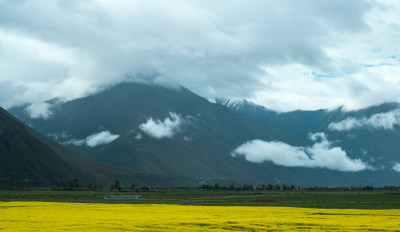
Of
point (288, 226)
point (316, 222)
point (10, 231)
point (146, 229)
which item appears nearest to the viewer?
point (10, 231)

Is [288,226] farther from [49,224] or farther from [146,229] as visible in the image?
[49,224]

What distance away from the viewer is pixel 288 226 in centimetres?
6006

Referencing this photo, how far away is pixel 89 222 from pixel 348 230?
31.1 m

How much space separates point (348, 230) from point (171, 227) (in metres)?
20.5

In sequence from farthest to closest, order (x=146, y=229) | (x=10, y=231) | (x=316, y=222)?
(x=316, y=222)
(x=146, y=229)
(x=10, y=231)

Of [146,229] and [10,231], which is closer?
[10,231]

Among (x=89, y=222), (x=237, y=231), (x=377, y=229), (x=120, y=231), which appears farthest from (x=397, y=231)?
(x=89, y=222)

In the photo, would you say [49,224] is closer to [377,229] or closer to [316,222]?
[316,222]

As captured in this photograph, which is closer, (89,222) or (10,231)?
(10,231)

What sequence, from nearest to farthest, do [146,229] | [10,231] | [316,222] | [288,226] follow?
1. [10,231]
2. [146,229]
3. [288,226]
4. [316,222]

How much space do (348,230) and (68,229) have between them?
Answer: 31538 millimetres

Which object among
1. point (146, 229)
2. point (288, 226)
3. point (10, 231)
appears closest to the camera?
point (10, 231)

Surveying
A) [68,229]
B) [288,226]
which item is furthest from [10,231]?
[288,226]

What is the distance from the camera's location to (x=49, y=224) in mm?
58594
